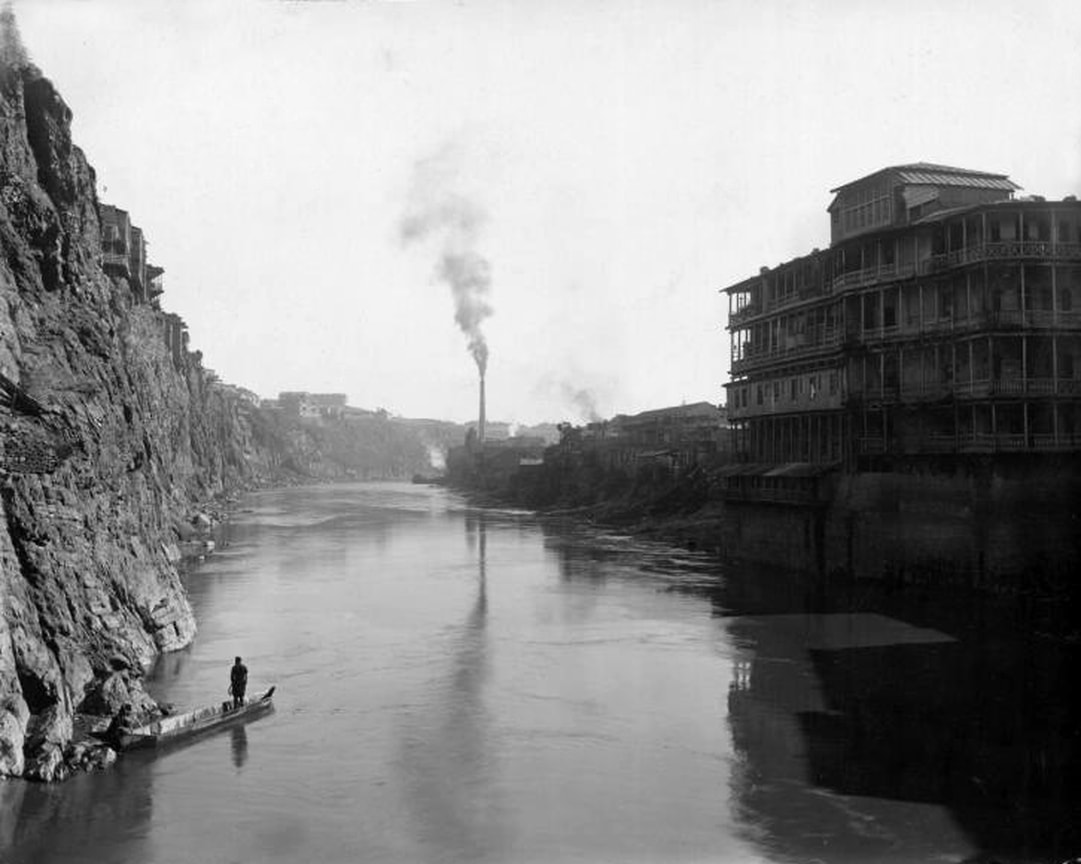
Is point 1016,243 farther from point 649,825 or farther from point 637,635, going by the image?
point 649,825

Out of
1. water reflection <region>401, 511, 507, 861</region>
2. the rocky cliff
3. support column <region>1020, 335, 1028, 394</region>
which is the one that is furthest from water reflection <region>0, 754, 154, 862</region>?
support column <region>1020, 335, 1028, 394</region>

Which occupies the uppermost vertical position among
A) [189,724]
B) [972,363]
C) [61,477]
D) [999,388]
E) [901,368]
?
[901,368]

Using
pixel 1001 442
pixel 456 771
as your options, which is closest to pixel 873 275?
pixel 1001 442

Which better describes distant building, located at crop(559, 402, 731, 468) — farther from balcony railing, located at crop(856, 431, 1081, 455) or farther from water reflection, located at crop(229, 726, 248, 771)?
water reflection, located at crop(229, 726, 248, 771)

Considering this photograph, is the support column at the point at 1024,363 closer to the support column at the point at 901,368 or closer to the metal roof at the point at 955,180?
the support column at the point at 901,368

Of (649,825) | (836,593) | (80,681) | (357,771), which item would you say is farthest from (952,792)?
(836,593)

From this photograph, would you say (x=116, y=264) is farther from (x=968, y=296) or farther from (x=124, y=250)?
(x=968, y=296)
